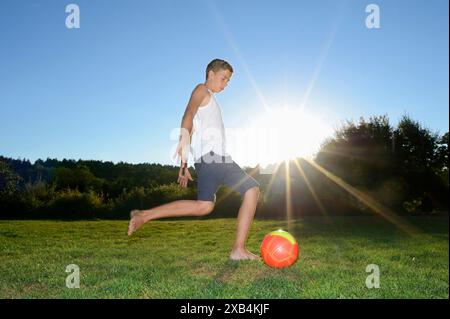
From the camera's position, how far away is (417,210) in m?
24.9

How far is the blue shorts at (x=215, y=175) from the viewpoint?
17.4 ft

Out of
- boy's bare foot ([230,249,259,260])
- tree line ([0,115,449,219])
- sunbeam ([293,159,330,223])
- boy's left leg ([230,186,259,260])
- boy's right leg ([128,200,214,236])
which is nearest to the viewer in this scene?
boy's right leg ([128,200,214,236])

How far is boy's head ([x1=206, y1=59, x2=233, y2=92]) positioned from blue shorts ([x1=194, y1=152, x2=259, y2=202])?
869 millimetres

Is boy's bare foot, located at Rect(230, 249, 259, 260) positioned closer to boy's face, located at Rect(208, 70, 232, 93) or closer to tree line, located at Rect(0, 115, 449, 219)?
boy's face, located at Rect(208, 70, 232, 93)

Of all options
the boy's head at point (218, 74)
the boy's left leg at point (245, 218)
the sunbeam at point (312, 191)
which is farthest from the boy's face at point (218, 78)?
the sunbeam at point (312, 191)

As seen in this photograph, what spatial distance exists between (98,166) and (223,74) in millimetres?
17787

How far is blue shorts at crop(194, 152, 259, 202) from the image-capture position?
530 centimetres

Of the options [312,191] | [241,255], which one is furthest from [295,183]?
[241,255]

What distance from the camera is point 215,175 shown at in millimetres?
5332

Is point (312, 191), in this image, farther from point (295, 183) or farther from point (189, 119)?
point (189, 119)

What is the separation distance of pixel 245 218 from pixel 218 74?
181 centimetres

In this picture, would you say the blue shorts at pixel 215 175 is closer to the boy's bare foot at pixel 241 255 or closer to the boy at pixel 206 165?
the boy at pixel 206 165

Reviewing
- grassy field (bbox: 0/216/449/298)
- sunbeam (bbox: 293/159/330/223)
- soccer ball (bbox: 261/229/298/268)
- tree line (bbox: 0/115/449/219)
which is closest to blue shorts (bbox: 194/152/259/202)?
soccer ball (bbox: 261/229/298/268)
